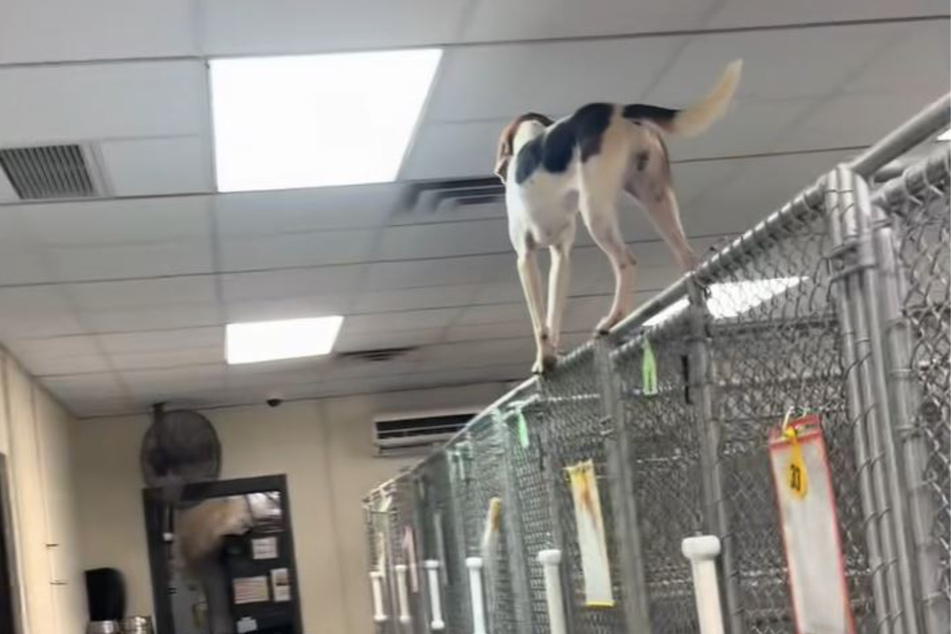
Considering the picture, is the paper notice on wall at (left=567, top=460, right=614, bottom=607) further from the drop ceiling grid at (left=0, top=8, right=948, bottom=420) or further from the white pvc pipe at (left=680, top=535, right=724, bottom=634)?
the drop ceiling grid at (left=0, top=8, right=948, bottom=420)

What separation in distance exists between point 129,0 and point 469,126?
46.7 inches

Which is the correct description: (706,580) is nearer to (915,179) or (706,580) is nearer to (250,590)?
(915,179)

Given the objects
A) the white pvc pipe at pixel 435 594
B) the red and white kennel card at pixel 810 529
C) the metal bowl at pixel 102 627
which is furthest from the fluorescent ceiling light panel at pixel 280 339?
the red and white kennel card at pixel 810 529

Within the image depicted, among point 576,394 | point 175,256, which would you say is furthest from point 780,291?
point 175,256

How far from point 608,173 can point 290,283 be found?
316 cm

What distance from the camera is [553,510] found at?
7.87 ft

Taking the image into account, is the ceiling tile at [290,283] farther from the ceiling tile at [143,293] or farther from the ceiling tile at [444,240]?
the ceiling tile at [444,240]

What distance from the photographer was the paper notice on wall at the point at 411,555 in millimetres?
5066

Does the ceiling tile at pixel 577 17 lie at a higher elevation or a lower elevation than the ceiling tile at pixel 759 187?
higher

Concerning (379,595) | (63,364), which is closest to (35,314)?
(63,364)

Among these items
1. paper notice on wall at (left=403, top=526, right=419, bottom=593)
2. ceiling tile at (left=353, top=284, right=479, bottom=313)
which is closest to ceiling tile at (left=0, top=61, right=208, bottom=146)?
ceiling tile at (left=353, top=284, right=479, bottom=313)

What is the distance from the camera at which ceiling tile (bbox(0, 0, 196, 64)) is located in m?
2.38

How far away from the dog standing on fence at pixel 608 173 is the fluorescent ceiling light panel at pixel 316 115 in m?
0.71

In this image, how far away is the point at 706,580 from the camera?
1441mm
